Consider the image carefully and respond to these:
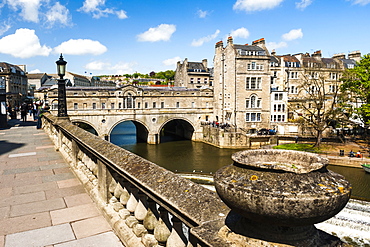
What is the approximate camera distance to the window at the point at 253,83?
4972 centimetres

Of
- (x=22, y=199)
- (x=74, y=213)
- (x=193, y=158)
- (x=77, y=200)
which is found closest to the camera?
(x=74, y=213)

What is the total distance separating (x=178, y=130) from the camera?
61.7 meters

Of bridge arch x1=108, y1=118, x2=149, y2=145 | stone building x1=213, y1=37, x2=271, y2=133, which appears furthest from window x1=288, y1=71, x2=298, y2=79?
bridge arch x1=108, y1=118, x2=149, y2=145

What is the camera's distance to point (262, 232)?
83.7 inches

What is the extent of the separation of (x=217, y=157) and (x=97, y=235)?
35.7 m

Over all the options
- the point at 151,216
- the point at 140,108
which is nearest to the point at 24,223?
the point at 151,216

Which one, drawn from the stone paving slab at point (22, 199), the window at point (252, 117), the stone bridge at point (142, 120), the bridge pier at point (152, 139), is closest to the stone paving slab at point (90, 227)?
the stone paving slab at point (22, 199)

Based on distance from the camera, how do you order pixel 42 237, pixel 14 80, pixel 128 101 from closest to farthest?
pixel 42 237
pixel 128 101
pixel 14 80

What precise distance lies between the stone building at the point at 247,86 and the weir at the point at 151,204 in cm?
4481

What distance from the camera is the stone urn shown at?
6.07 feet

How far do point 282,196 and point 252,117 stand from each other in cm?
4974

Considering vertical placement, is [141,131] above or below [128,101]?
below

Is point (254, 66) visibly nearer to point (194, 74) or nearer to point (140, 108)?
point (140, 108)

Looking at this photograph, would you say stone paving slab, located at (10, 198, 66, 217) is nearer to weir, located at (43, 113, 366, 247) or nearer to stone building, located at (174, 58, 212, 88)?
weir, located at (43, 113, 366, 247)
